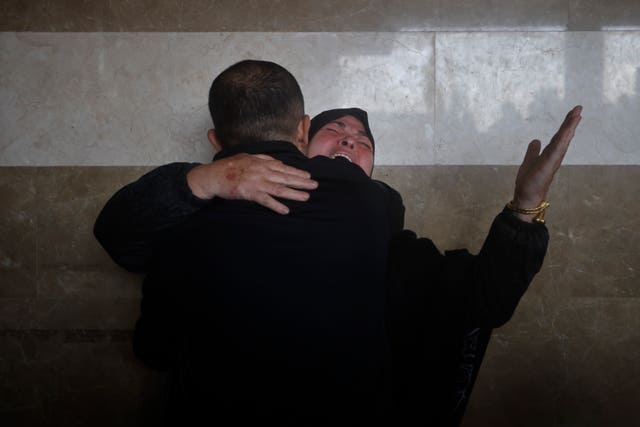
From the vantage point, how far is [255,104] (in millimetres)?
1102

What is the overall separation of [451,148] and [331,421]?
1398 mm

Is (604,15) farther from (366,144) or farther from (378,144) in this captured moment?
(366,144)

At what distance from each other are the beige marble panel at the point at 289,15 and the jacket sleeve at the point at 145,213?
1200mm

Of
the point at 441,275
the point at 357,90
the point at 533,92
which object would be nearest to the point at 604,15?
the point at 533,92

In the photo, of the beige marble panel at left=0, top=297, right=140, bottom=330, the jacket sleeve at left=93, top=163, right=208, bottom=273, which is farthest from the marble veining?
the jacket sleeve at left=93, top=163, right=208, bottom=273

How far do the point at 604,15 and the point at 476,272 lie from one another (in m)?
1.58

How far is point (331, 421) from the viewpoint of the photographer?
1.03 meters

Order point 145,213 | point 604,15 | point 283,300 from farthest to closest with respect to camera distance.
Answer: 1. point 604,15
2. point 145,213
3. point 283,300

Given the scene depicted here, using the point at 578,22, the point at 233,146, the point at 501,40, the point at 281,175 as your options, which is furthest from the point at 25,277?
the point at 578,22

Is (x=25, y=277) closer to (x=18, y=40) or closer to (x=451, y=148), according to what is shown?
(x=18, y=40)

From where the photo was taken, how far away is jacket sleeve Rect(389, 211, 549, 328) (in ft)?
3.52

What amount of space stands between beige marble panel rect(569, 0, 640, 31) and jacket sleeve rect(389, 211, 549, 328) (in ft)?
4.48

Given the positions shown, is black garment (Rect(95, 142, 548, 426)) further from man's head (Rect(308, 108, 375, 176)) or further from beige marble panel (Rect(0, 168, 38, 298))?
beige marble panel (Rect(0, 168, 38, 298))

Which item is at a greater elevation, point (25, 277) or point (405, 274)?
point (405, 274)
